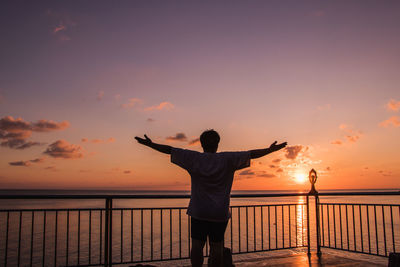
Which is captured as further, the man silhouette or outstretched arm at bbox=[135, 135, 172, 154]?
outstretched arm at bbox=[135, 135, 172, 154]

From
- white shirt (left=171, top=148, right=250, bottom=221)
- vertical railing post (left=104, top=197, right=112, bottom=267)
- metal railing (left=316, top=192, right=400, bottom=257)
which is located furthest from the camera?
metal railing (left=316, top=192, right=400, bottom=257)

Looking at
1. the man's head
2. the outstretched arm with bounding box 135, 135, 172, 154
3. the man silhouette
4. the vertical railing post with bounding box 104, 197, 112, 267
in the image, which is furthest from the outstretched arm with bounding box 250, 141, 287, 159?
the vertical railing post with bounding box 104, 197, 112, 267

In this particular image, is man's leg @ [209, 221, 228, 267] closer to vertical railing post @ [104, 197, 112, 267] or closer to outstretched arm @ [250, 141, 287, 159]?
outstretched arm @ [250, 141, 287, 159]

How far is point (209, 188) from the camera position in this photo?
2975mm

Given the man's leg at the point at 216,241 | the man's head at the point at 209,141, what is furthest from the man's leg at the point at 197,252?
the man's head at the point at 209,141

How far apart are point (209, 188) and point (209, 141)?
0.46m

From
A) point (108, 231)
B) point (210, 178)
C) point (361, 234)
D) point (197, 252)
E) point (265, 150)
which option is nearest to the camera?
point (210, 178)

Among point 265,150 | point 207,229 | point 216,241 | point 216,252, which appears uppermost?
point 265,150

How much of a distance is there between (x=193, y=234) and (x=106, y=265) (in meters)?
2.39

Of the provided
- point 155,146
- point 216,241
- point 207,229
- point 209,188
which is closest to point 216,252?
point 216,241

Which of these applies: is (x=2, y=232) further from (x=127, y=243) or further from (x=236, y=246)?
(x=236, y=246)

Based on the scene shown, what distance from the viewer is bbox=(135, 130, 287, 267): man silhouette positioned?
295cm

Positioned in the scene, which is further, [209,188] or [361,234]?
[361,234]

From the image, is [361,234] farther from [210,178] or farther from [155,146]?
[155,146]
